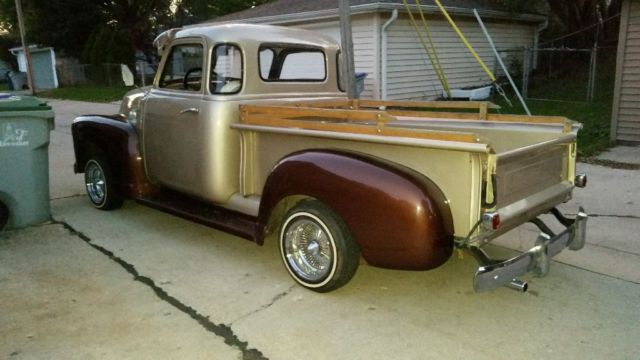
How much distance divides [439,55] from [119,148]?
11.7 metres

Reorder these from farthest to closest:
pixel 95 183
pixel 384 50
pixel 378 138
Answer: pixel 384 50 → pixel 95 183 → pixel 378 138

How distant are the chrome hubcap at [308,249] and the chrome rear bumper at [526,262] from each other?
1008 millimetres

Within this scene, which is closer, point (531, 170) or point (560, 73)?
point (531, 170)

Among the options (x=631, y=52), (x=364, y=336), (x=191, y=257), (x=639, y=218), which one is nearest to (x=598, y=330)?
(x=364, y=336)

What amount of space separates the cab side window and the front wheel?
1628mm

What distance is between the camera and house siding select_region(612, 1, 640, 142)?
8953mm

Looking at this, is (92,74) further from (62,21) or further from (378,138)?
(378,138)

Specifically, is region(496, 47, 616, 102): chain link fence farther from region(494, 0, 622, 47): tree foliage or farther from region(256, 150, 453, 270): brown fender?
region(256, 150, 453, 270): brown fender

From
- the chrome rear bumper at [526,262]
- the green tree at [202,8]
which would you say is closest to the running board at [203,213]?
the chrome rear bumper at [526,262]

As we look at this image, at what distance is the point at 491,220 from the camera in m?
3.02

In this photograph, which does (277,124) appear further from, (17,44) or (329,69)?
(17,44)

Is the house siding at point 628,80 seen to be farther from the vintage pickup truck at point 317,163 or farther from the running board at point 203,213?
the running board at point 203,213

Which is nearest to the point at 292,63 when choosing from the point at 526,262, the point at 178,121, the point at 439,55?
the point at 178,121

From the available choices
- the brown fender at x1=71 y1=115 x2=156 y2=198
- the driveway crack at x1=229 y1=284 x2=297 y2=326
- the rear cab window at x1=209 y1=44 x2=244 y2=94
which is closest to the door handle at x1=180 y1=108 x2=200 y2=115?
the rear cab window at x1=209 y1=44 x2=244 y2=94
